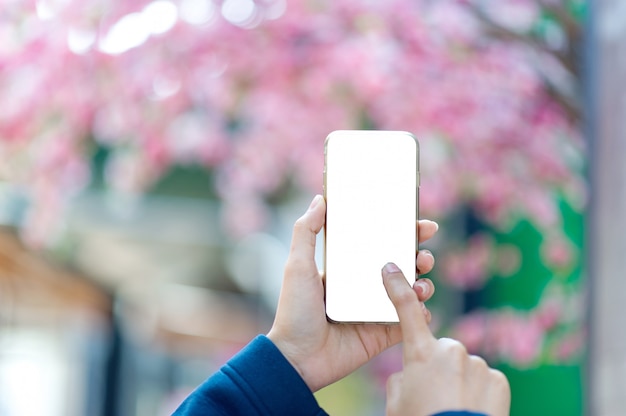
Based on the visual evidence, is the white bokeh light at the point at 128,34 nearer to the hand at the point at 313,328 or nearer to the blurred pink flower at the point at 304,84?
the blurred pink flower at the point at 304,84

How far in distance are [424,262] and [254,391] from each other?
0.22m

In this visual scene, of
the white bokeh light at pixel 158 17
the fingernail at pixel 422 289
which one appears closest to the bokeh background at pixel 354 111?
the white bokeh light at pixel 158 17

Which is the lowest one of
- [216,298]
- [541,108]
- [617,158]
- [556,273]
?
[216,298]

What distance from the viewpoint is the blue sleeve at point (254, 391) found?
2.20ft

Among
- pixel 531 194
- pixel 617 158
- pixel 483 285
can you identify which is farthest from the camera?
pixel 483 285

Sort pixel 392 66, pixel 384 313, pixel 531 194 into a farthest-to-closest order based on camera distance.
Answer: pixel 531 194
pixel 392 66
pixel 384 313

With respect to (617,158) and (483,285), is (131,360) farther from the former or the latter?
(617,158)

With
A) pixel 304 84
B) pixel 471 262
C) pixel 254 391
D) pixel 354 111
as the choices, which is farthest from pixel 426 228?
pixel 471 262

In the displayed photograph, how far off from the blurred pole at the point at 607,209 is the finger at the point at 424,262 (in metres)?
1.07

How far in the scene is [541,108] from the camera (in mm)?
2436

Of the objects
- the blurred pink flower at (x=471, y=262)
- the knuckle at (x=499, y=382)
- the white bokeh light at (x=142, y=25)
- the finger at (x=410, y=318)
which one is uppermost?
the white bokeh light at (x=142, y=25)

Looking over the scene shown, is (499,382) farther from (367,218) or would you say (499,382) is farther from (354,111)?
(354,111)

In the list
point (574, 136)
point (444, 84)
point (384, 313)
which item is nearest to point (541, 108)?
point (574, 136)

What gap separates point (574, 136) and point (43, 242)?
2060 millimetres
